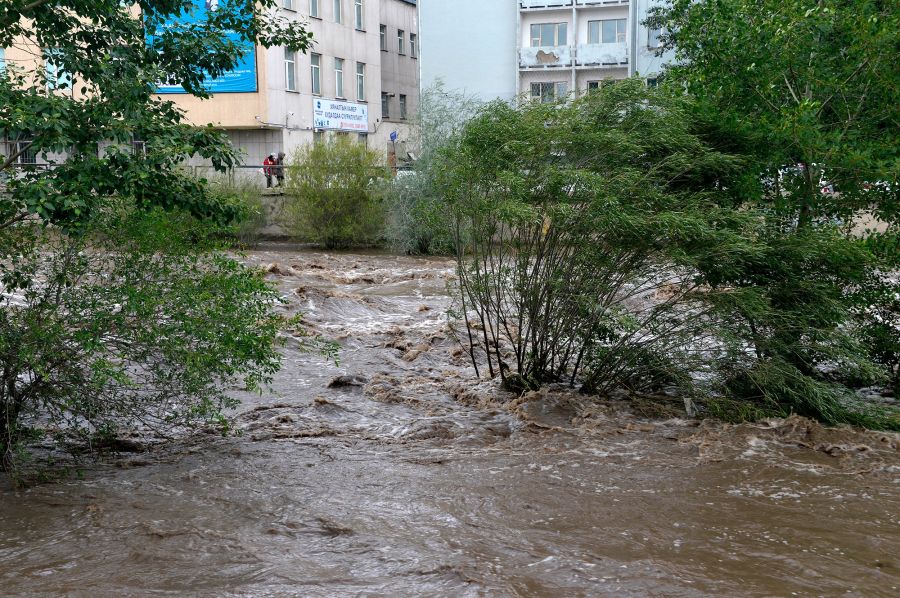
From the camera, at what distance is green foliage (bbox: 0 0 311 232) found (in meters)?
6.65

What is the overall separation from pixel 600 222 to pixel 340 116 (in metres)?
33.4

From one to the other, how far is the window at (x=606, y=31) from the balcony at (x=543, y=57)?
142 cm

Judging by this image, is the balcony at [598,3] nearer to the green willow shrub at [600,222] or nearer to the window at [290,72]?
the window at [290,72]

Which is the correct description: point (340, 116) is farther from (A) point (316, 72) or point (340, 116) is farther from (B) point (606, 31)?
(B) point (606, 31)

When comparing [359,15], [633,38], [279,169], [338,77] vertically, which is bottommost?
[279,169]

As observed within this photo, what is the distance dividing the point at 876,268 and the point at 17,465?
855cm

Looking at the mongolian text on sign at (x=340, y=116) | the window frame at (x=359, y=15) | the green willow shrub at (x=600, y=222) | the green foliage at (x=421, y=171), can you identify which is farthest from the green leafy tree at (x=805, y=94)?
the window frame at (x=359, y=15)

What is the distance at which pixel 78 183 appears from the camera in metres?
6.64

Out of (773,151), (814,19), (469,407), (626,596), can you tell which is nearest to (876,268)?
(773,151)

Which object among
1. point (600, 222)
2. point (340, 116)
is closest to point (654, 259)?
point (600, 222)

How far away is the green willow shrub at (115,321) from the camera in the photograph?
7.77m

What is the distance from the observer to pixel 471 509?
7.77m

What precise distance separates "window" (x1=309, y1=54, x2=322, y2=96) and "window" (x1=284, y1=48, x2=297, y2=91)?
125cm

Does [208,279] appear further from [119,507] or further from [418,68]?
[418,68]
